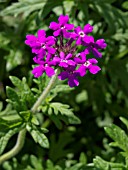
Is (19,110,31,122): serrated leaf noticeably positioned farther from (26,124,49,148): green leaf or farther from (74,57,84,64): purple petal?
(74,57,84,64): purple petal

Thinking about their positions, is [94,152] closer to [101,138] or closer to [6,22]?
[101,138]

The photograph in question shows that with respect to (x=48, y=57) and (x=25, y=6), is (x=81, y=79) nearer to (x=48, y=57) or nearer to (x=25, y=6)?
(x=25, y=6)

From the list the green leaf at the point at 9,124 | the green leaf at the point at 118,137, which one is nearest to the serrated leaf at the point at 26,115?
the green leaf at the point at 9,124

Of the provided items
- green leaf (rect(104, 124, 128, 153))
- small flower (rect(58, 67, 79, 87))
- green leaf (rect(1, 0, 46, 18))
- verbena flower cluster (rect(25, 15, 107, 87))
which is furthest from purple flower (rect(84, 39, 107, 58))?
green leaf (rect(1, 0, 46, 18))

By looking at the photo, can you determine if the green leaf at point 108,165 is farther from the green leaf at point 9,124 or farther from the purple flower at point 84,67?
the purple flower at point 84,67

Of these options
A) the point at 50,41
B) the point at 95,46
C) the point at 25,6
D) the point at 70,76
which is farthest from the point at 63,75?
the point at 25,6

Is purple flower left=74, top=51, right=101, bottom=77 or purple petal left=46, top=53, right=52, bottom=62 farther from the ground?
purple petal left=46, top=53, right=52, bottom=62
